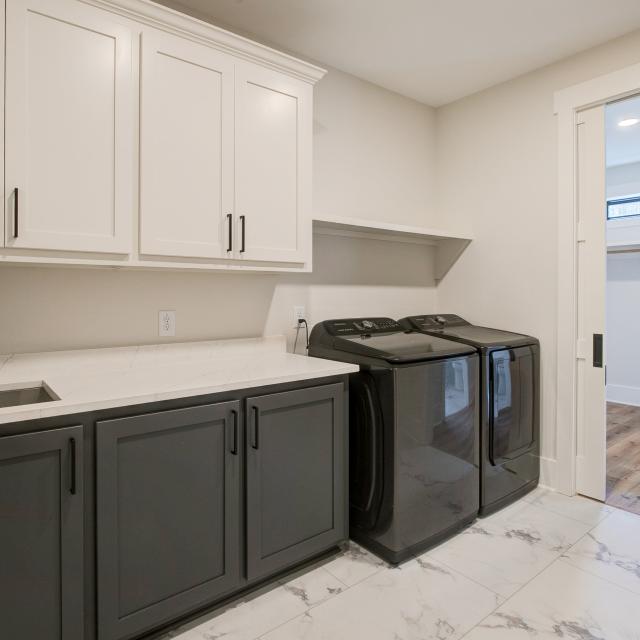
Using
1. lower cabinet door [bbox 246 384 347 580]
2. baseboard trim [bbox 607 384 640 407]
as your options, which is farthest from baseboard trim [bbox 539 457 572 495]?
baseboard trim [bbox 607 384 640 407]

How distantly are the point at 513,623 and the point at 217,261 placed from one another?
1.84 metres

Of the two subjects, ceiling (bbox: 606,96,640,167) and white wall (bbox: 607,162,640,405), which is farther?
white wall (bbox: 607,162,640,405)

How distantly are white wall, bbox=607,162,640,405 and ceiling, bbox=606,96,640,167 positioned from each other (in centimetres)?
28

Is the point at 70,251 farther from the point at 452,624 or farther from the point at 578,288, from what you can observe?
the point at 578,288

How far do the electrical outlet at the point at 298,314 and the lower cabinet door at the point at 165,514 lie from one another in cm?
105

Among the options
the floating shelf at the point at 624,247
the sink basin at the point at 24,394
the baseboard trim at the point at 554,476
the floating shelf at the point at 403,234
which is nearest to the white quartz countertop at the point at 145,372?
the sink basin at the point at 24,394

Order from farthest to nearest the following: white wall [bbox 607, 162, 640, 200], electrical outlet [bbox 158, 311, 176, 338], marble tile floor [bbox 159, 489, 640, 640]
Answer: white wall [bbox 607, 162, 640, 200]
electrical outlet [bbox 158, 311, 176, 338]
marble tile floor [bbox 159, 489, 640, 640]

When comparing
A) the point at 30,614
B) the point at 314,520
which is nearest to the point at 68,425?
the point at 30,614

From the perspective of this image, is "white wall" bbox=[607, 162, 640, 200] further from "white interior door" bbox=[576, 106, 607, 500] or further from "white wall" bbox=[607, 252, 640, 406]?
"white interior door" bbox=[576, 106, 607, 500]

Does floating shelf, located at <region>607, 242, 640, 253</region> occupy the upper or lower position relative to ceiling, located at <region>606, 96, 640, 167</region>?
lower

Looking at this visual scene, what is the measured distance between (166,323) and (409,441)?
128 centimetres

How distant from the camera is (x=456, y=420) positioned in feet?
7.29

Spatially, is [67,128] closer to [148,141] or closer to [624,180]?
[148,141]

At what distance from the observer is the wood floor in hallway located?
2.64m
